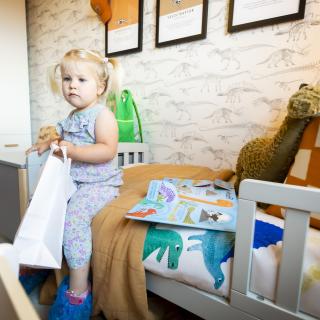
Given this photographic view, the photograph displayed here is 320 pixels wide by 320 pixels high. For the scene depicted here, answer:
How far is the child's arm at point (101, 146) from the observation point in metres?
0.72

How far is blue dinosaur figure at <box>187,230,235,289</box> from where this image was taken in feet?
1.69

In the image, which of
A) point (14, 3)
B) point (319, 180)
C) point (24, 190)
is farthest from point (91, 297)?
point (14, 3)

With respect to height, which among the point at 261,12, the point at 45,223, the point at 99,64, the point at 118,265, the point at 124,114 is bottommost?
the point at 118,265

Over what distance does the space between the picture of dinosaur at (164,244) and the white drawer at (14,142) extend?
1.70 metres

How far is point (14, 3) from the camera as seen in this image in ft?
6.07

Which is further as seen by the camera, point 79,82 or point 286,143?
point 79,82

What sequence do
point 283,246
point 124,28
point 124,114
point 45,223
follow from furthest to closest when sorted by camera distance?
point 124,28, point 124,114, point 45,223, point 283,246

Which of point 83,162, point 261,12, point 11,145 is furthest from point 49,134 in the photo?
point 11,145

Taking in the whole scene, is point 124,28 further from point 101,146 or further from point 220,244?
point 220,244

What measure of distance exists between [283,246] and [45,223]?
49 cm

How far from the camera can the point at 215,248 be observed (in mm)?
527

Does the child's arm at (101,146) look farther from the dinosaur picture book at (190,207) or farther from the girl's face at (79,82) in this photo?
the dinosaur picture book at (190,207)

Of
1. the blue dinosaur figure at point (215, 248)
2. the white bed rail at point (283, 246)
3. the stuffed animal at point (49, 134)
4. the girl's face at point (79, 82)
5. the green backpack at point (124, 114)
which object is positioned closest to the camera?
the white bed rail at point (283, 246)

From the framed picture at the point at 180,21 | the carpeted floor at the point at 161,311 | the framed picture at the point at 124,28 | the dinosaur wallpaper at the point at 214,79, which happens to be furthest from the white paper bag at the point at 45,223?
the framed picture at the point at 124,28
